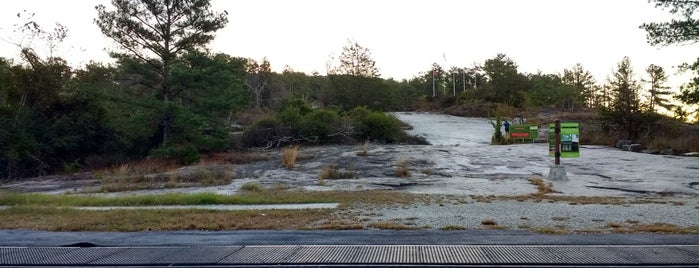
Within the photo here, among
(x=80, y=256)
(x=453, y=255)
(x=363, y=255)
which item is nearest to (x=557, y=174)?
(x=453, y=255)

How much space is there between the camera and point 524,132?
Result: 121ft

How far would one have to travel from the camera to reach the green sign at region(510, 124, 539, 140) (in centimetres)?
3669

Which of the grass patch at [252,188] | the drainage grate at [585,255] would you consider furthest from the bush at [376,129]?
the drainage grate at [585,255]

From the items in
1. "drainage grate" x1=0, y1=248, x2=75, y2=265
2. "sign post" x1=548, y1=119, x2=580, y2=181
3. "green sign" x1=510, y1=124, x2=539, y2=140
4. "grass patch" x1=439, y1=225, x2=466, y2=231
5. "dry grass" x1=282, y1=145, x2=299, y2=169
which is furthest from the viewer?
"green sign" x1=510, y1=124, x2=539, y2=140

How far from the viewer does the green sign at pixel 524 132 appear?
120ft

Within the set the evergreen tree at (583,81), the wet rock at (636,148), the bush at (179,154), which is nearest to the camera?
the bush at (179,154)

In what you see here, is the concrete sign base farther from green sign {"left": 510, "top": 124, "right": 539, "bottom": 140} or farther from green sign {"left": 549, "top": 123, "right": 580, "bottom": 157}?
green sign {"left": 510, "top": 124, "right": 539, "bottom": 140}

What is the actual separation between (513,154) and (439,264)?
23.2 meters

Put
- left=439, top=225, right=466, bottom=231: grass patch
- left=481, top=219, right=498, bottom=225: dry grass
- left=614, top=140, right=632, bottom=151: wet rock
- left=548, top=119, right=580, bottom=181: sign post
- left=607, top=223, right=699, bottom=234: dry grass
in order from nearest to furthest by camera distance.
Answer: left=607, top=223, right=699, bottom=234: dry grass
left=439, top=225, right=466, bottom=231: grass patch
left=481, top=219, right=498, bottom=225: dry grass
left=548, top=119, right=580, bottom=181: sign post
left=614, top=140, right=632, bottom=151: wet rock

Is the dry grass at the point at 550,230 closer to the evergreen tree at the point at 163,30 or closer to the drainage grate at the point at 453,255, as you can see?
the drainage grate at the point at 453,255

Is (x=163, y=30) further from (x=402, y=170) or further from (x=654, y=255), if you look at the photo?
(x=654, y=255)

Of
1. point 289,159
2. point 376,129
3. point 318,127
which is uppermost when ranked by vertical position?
point 318,127

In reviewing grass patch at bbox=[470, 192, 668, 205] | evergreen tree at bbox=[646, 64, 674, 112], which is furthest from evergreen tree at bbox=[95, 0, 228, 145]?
evergreen tree at bbox=[646, 64, 674, 112]

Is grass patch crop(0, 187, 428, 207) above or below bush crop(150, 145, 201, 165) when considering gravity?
below
